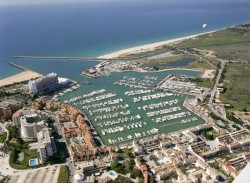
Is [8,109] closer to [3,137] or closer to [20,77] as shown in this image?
[3,137]

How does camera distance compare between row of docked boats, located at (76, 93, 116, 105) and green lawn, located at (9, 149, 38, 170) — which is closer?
green lawn, located at (9, 149, 38, 170)

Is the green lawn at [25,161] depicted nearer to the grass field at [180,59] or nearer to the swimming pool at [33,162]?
the swimming pool at [33,162]

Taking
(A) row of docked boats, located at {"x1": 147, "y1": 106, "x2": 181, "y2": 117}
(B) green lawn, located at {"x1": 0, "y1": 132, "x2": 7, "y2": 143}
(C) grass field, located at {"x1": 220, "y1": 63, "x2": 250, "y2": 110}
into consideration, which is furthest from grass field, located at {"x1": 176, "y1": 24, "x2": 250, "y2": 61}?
(B) green lawn, located at {"x1": 0, "y1": 132, "x2": 7, "y2": 143}

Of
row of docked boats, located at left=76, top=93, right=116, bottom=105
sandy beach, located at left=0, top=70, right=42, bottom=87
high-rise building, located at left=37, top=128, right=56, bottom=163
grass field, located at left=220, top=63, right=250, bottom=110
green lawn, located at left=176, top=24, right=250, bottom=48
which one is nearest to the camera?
high-rise building, located at left=37, top=128, right=56, bottom=163

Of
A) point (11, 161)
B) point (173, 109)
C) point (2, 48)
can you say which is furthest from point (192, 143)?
point (2, 48)

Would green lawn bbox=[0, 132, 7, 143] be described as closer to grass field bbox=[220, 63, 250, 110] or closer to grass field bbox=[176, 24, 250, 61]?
grass field bbox=[220, 63, 250, 110]

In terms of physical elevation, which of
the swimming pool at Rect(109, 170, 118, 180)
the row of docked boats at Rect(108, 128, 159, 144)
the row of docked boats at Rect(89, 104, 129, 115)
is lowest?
the swimming pool at Rect(109, 170, 118, 180)

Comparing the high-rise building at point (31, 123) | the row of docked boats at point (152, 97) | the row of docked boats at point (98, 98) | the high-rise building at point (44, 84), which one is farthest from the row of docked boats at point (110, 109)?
the high-rise building at point (44, 84)

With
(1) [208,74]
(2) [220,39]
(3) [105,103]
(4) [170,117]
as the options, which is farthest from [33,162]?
(2) [220,39]
